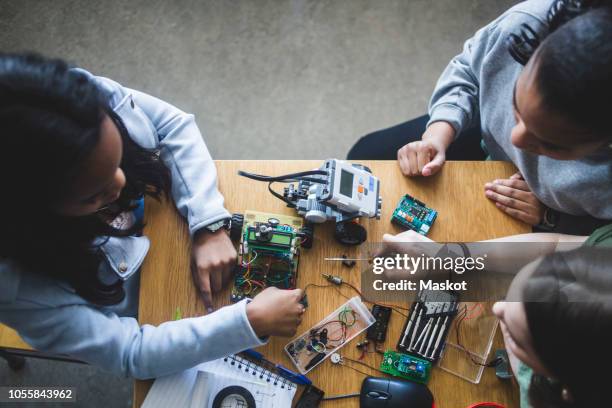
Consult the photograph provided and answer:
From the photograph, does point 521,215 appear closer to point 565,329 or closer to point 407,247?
point 407,247

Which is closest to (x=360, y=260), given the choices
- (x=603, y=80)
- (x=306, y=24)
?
(x=603, y=80)

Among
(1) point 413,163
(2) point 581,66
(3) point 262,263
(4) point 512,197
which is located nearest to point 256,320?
(3) point 262,263

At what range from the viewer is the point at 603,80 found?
740 millimetres

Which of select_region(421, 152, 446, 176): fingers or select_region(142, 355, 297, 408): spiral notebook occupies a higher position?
select_region(421, 152, 446, 176): fingers

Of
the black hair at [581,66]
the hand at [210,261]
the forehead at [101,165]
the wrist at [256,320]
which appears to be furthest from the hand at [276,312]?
the black hair at [581,66]

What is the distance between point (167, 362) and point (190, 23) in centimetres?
186

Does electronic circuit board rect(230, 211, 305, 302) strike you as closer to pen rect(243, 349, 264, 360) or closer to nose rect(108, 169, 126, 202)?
pen rect(243, 349, 264, 360)

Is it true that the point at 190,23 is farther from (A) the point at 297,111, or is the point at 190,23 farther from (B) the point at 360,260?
(B) the point at 360,260

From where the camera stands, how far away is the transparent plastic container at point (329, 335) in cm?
105

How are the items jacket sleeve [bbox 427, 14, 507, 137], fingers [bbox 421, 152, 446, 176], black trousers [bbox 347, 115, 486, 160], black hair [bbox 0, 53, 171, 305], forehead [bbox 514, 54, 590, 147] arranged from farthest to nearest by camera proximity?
1. black trousers [bbox 347, 115, 486, 160]
2. jacket sleeve [bbox 427, 14, 507, 137]
3. fingers [bbox 421, 152, 446, 176]
4. forehead [bbox 514, 54, 590, 147]
5. black hair [bbox 0, 53, 171, 305]

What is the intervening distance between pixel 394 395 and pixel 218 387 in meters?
0.43

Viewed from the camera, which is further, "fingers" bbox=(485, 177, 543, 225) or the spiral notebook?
"fingers" bbox=(485, 177, 543, 225)

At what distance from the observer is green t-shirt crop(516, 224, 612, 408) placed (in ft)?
3.07

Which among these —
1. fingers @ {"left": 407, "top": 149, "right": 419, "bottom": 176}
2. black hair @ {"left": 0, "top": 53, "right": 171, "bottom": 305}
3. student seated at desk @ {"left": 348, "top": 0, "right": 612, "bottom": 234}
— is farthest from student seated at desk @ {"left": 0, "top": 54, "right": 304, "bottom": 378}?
student seated at desk @ {"left": 348, "top": 0, "right": 612, "bottom": 234}
